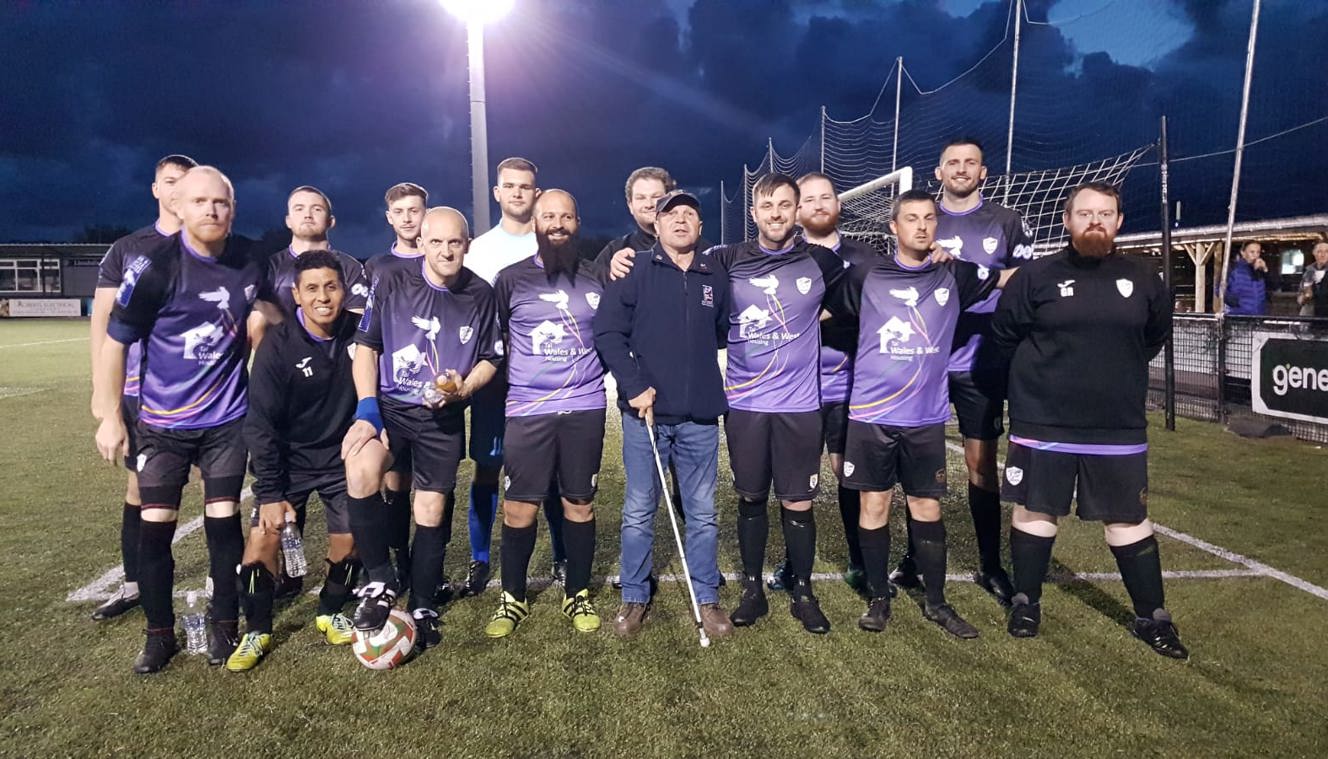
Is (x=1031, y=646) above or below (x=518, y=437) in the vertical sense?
below

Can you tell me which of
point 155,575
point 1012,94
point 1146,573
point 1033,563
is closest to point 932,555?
point 1033,563

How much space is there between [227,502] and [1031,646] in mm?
3692

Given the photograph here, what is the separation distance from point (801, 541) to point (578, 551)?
3.64 ft

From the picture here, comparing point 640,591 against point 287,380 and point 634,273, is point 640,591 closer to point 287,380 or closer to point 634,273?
point 634,273

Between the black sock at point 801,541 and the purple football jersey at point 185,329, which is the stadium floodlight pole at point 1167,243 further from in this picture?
the purple football jersey at point 185,329

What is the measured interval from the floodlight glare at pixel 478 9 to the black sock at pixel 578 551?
5.93m

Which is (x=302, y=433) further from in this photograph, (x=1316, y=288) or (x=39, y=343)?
(x=39, y=343)

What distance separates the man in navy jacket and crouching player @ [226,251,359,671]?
4.21ft

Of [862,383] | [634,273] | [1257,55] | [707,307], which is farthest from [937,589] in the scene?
[1257,55]

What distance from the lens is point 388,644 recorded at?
125 inches

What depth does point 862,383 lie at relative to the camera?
11.9 ft

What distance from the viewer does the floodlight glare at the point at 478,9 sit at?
24.6 feet

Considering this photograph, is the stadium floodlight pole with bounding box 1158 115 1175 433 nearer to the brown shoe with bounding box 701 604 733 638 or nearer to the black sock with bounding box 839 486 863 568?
the black sock with bounding box 839 486 863 568

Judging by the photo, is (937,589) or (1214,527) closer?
(937,589)
